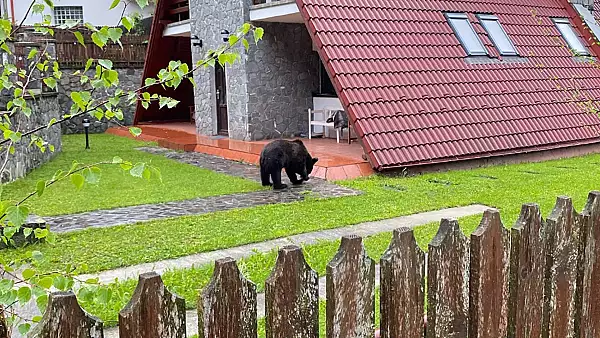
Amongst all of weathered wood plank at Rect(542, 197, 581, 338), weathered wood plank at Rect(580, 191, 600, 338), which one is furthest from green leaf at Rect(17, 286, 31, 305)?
weathered wood plank at Rect(580, 191, 600, 338)

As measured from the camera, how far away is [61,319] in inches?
66.1

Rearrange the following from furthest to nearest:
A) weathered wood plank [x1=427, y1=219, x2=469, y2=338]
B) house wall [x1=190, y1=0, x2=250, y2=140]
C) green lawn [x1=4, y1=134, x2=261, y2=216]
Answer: house wall [x1=190, y1=0, x2=250, y2=140] < green lawn [x1=4, y1=134, x2=261, y2=216] < weathered wood plank [x1=427, y1=219, x2=469, y2=338]

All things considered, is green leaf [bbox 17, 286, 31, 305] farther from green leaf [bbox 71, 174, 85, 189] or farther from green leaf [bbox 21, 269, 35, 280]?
green leaf [bbox 71, 174, 85, 189]

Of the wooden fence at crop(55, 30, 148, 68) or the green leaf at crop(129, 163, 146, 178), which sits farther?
the wooden fence at crop(55, 30, 148, 68)

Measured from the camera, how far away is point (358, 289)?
7.30ft

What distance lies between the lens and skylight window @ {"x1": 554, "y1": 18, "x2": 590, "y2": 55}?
15.7 m

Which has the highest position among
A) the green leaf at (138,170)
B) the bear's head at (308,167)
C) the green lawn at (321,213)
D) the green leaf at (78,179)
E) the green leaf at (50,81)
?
the green leaf at (50,81)

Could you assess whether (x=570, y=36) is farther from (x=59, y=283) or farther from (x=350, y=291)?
(x=59, y=283)

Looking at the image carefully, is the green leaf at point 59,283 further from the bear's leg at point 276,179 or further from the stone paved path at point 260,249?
the bear's leg at point 276,179

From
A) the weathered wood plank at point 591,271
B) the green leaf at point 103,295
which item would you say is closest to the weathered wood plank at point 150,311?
the green leaf at point 103,295

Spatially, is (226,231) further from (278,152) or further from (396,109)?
(396,109)

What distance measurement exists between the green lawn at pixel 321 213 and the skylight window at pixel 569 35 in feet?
17.3

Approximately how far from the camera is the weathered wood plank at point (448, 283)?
2391 mm

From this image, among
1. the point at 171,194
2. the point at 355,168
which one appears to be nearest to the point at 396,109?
the point at 355,168
